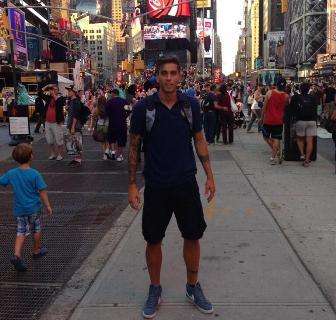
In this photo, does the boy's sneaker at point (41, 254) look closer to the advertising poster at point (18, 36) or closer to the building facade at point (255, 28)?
the advertising poster at point (18, 36)

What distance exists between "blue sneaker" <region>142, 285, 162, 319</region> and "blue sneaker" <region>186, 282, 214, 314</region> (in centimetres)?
23

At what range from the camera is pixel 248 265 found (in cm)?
481

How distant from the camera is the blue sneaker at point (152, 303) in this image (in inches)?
151

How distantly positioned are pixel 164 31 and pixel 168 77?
10468 cm

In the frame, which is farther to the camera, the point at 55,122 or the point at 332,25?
the point at 332,25

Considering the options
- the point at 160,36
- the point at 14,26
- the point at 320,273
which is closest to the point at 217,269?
the point at 320,273

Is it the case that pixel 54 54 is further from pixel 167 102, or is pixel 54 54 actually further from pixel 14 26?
pixel 167 102

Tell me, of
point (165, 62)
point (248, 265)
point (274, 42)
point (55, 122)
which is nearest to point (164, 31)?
point (274, 42)

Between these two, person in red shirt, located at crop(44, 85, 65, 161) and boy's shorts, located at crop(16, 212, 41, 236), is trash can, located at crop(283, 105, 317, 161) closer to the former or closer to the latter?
person in red shirt, located at crop(44, 85, 65, 161)

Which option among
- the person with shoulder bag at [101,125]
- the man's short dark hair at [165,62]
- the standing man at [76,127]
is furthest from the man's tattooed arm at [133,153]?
the person with shoulder bag at [101,125]

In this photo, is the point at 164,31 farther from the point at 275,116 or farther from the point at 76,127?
the point at 275,116

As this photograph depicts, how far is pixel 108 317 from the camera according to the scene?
385 cm

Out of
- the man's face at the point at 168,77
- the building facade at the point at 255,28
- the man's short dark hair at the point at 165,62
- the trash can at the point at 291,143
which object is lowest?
the trash can at the point at 291,143

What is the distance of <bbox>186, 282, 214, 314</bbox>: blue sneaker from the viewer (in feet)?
12.7
